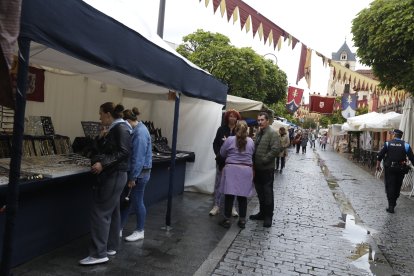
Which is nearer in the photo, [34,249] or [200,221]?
[34,249]

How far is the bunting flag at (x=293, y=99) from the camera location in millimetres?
27325

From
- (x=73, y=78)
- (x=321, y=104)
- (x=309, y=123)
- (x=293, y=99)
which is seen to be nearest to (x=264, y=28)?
(x=73, y=78)

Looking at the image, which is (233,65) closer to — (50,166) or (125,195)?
(125,195)

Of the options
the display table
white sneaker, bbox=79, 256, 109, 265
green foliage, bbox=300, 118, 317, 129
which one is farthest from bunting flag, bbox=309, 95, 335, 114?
green foliage, bbox=300, 118, 317, 129

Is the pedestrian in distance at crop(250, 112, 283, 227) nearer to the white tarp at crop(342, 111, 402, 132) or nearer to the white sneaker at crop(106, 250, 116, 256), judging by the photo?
the white sneaker at crop(106, 250, 116, 256)

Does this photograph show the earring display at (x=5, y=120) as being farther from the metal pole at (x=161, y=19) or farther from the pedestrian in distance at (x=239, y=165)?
the metal pole at (x=161, y=19)

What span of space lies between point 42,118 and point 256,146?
11.3ft

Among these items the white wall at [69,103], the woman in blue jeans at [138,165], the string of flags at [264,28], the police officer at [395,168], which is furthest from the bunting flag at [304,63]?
the woman in blue jeans at [138,165]

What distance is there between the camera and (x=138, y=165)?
4.84m

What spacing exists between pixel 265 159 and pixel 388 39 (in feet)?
23.0

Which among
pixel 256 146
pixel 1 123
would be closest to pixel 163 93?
pixel 256 146

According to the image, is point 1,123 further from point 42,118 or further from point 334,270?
point 334,270

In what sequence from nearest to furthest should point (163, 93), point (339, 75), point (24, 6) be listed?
point (24, 6) → point (163, 93) → point (339, 75)

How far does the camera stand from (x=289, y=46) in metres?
10.6
